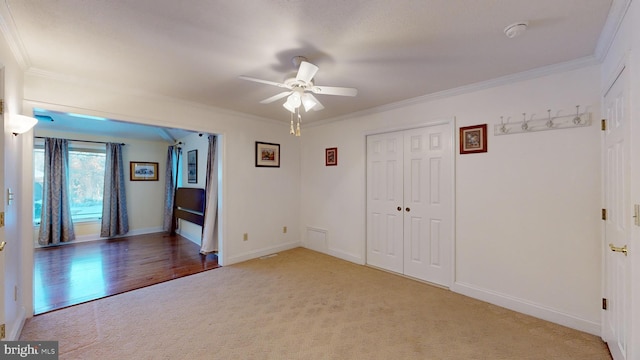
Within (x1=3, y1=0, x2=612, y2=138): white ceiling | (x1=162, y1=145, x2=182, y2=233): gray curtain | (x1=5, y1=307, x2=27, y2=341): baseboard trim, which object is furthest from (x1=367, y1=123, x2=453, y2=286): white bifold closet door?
(x1=162, y1=145, x2=182, y2=233): gray curtain

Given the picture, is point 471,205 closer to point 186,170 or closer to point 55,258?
point 186,170

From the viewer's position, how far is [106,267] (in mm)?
3822

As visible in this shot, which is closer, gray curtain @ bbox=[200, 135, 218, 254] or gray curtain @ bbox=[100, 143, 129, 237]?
gray curtain @ bbox=[200, 135, 218, 254]

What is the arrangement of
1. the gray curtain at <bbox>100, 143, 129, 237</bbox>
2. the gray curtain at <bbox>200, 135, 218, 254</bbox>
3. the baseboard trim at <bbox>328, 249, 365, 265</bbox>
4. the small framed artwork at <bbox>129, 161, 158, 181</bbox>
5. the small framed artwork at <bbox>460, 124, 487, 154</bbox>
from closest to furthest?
the small framed artwork at <bbox>460, 124, 487, 154</bbox>, the baseboard trim at <bbox>328, 249, 365, 265</bbox>, the gray curtain at <bbox>200, 135, 218, 254</bbox>, the gray curtain at <bbox>100, 143, 129, 237</bbox>, the small framed artwork at <bbox>129, 161, 158, 181</bbox>

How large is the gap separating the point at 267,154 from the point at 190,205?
2175 mm

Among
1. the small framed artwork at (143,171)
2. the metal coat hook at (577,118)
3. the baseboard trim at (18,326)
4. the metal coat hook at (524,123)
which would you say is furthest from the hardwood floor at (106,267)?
the metal coat hook at (577,118)

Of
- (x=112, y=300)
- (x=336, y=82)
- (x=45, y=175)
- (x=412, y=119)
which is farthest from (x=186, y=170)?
(x=412, y=119)

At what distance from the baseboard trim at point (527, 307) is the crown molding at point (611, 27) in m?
2.25

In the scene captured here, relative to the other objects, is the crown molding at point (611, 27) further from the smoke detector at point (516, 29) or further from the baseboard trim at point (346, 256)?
the baseboard trim at point (346, 256)

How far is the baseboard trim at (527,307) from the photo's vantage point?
7.37ft

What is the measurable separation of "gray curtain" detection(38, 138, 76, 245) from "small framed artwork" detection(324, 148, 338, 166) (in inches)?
209

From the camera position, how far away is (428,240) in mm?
3303

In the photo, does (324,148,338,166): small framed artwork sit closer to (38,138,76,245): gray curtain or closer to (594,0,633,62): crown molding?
(594,0,633,62): crown molding

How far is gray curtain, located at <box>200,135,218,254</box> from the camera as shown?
14.2ft
